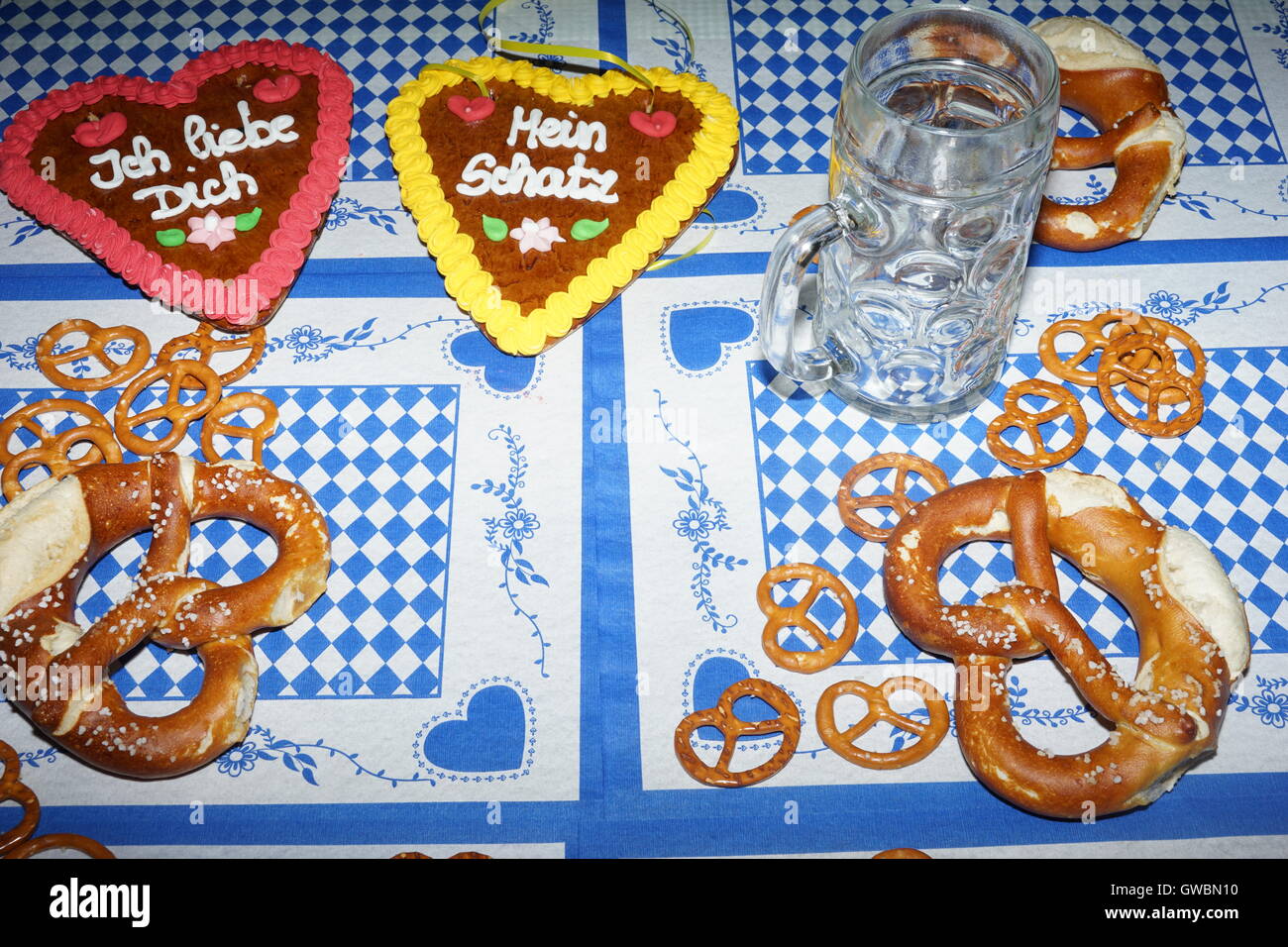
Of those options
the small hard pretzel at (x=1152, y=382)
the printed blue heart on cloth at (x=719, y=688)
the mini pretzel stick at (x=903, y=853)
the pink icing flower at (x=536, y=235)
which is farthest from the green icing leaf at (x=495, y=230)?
the mini pretzel stick at (x=903, y=853)

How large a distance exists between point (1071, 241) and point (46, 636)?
6.55ft

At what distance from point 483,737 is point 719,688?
1.31 ft

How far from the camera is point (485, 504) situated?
1.96 m

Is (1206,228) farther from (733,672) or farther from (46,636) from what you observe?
(46,636)

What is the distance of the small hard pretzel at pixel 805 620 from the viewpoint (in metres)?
1.79

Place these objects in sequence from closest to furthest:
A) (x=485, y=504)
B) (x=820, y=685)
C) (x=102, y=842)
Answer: (x=102, y=842) < (x=820, y=685) < (x=485, y=504)

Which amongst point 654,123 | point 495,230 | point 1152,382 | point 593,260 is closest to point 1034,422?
point 1152,382

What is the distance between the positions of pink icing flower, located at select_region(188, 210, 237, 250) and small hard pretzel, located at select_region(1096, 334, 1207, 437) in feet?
5.69

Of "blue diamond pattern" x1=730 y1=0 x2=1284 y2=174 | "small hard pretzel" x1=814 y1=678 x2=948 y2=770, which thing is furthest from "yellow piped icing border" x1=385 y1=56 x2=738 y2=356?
"small hard pretzel" x1=814 y1=678 x2=948 y2=770

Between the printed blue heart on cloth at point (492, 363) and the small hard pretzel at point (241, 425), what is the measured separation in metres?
0.37

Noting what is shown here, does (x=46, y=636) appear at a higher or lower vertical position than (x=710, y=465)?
lower

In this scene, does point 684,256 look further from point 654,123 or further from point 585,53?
point 585,53
